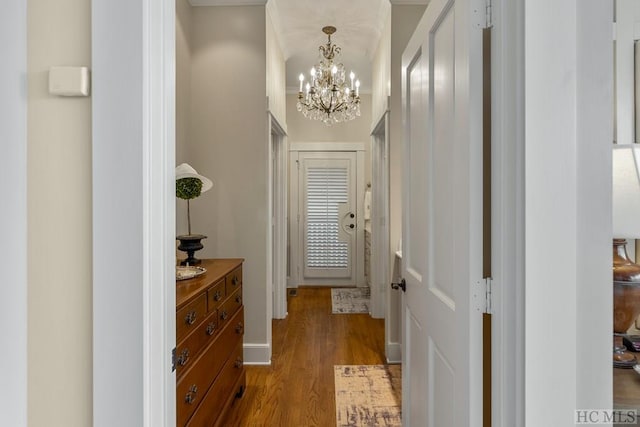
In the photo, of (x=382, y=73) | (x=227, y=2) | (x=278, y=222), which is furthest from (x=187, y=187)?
(x=382, y=73)

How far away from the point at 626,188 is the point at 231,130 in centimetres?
256

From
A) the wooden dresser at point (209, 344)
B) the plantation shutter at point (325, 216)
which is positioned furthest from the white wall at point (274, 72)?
the plantation shutter at point (325, 216)

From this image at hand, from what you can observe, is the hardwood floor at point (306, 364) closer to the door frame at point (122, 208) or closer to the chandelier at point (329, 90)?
the door frame at point (122, 208)

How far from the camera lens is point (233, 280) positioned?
2352 millimetres

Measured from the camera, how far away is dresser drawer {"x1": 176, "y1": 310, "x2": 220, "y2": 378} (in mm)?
1460

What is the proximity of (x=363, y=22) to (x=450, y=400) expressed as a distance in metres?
3.27

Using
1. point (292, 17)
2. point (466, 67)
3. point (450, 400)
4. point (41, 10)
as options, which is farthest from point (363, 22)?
point (450, 400)

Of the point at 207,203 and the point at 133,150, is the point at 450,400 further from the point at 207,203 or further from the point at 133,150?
the point at 207,203

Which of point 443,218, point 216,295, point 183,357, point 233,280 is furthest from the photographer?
point 233,280

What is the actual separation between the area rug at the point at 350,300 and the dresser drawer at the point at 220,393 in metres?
2.21

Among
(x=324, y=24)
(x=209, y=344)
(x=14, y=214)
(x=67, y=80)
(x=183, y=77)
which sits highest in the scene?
(x=324, y=24)

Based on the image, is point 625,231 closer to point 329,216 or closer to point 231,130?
point 231,130

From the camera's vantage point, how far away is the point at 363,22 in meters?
3.44

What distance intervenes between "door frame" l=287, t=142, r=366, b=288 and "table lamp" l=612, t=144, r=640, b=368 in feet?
15.0
